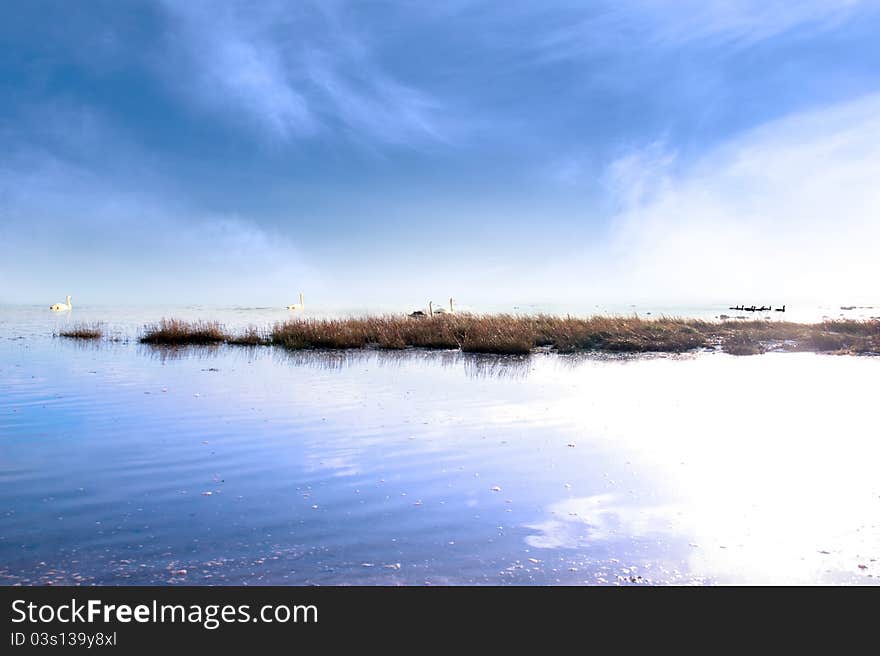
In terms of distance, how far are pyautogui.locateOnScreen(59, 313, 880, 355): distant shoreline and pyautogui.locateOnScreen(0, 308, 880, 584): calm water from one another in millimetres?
15549

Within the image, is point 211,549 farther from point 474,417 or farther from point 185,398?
point 185,398

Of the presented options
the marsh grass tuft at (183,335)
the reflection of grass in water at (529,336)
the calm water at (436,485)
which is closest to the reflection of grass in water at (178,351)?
the marsh grass tuft at (183,335)

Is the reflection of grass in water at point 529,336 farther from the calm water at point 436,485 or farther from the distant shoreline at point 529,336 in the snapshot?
the calm water at point 436,485

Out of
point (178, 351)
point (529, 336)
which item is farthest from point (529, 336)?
point (178, 351)

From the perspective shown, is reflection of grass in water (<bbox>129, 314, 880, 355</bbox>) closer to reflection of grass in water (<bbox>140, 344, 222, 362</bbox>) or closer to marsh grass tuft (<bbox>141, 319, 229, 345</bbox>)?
marsh grass tuft (<bbox>141, 319, 229, 345</bbox>)

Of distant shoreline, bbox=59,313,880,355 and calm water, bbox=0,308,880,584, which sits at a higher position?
distant shoreline, bbox=59,313,880,355

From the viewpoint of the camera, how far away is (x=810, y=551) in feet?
20.0

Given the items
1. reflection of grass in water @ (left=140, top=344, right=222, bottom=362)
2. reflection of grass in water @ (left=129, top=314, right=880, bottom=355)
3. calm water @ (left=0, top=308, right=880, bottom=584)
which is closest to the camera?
calm water @ (left=0, top=308, right=880, bottom=584)

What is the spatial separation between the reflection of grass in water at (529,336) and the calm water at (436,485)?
606 inches

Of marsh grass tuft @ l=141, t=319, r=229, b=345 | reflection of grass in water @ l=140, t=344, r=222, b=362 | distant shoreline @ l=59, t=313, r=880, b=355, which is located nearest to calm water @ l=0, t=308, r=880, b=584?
reflection of grass in water @ l=140, t=344, r=222, b=362

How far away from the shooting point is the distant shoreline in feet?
110

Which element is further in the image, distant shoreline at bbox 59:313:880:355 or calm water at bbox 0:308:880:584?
distant shoreline at bbox 59:313:880:355
